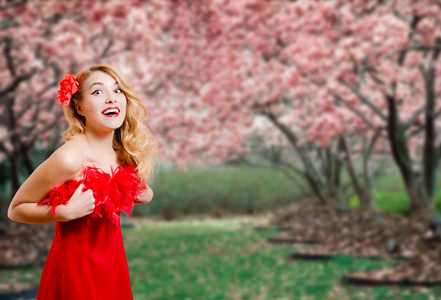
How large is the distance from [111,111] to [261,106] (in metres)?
11.1

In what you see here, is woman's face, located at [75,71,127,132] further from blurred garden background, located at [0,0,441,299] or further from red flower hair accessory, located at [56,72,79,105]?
blurred garden background, located at [0,0,441,299]

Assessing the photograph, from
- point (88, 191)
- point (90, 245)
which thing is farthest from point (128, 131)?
point (90, 245)

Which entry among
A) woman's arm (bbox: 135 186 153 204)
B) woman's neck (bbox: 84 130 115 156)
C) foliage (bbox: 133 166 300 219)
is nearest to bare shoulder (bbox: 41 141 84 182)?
woman's neck (bbox: 84 130 115 156)

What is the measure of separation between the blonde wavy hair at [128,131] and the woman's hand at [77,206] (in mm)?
293

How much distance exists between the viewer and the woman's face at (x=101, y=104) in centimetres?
232

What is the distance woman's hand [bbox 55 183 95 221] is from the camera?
2.15 m

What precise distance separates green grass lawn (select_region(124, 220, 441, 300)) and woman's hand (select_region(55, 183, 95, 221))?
15.2 feet

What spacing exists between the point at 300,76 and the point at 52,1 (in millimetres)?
5147

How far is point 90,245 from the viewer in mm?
2273

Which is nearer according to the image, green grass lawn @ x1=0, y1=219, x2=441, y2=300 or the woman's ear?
the woman's ear

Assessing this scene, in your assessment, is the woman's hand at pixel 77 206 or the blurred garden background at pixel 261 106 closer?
the woman's hand at pixel 77 206

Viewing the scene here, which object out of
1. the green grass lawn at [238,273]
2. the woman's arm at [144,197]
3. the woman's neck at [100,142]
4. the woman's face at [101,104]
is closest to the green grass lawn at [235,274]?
the green grass lawn at [238,273]

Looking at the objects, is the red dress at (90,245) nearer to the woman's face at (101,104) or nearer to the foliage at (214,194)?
the woman's face at (101,104)

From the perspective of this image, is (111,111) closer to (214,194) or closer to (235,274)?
(235,274)
